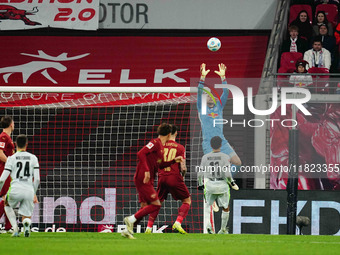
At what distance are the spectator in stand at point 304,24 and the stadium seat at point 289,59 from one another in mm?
770

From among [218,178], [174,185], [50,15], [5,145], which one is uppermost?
[50,15]

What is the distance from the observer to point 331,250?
10.0 meters

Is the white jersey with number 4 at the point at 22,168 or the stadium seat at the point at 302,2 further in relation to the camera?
the stadium seat at the point at 302,2

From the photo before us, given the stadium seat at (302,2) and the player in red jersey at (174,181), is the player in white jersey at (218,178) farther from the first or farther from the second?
the stadium seat at (302,2)

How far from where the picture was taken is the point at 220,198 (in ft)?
47.7

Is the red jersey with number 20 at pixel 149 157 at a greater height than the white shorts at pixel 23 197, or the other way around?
the red jersey with number 20 at pixel 149 157

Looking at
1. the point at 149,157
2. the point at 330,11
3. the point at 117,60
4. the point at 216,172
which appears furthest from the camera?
the point at 330,11

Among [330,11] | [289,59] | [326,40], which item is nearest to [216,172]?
[289,59]

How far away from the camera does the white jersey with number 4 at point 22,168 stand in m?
11.7

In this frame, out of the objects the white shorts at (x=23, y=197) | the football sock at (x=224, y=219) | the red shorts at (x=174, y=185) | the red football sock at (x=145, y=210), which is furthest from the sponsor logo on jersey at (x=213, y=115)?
the white shorts at (x=23, y=197)

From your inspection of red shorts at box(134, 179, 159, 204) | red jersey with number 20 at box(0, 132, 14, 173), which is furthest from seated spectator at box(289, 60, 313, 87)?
red jersey with number 20 at box(0, 132, 14, 173)

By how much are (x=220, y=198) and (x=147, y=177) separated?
3.06 meters

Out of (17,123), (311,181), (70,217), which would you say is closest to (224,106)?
(311,181)

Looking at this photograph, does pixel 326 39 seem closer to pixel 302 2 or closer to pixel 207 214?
pixel 302 2
